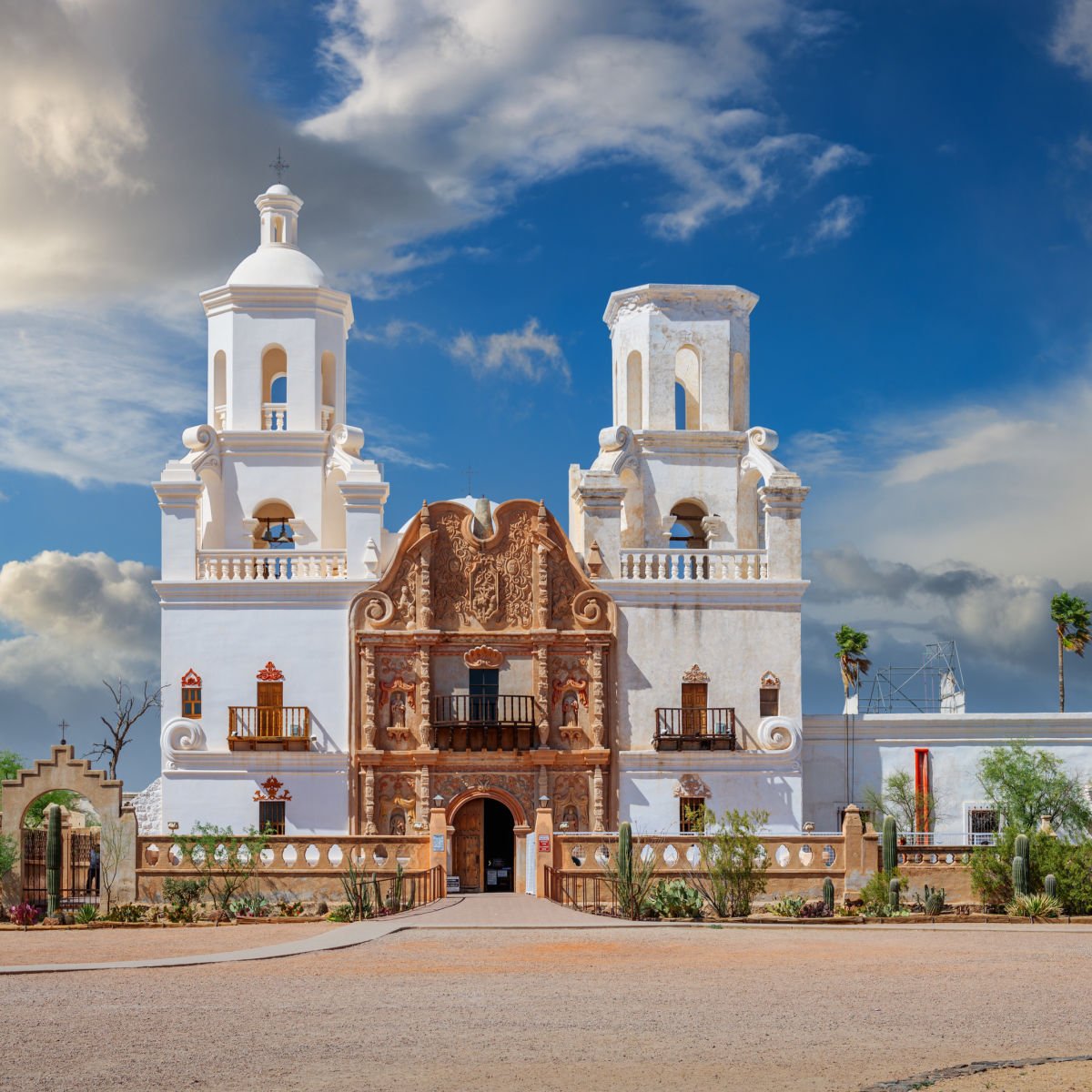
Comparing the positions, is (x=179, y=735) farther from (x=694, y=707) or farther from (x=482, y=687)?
(x=694, y=707)

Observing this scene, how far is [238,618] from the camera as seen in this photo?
43.8 metres

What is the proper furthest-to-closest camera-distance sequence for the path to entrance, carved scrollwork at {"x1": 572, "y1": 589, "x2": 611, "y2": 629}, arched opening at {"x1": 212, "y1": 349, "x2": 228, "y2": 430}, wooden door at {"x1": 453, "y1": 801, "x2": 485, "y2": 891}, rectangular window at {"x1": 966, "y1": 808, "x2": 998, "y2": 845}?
arched opening at {"x1": 212, "y1": 349, "x2": 228, "y2": 430}
rectangular window at {"x1": 966, "y1": 808, "x2": 998, "y2": 845}
carved scrollwork at {"x1": 572, "y1": 589, "x2": 611, "y2": 629}
wooden door at {"x1": 453, "y1": 801, "x2": 485, "y2": 891}
the path to entrance

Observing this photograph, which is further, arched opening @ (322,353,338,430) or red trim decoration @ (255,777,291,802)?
arched opening @ (322,353,338,430)

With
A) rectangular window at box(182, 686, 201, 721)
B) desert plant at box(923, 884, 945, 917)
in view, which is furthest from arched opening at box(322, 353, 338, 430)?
desert plant at box(923, 884, 945, 917)

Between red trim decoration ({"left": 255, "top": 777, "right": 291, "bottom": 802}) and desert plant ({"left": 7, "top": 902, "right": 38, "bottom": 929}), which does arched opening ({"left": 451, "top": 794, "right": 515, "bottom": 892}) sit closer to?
red trim decoration ({"left": 255, "top": 777, "right": 291, "bottom": 802})

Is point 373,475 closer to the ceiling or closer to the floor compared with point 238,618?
closer to the ceiling

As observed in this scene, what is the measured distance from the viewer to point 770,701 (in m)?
44.7

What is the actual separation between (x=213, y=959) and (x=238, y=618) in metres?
20.0

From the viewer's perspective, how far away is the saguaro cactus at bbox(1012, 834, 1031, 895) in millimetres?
33719

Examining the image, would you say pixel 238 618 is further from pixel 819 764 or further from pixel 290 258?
pixel 819 764

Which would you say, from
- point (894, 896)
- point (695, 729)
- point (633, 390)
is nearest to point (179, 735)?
point (695, 729)

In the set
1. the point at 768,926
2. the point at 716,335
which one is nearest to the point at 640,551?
the point at 716,335

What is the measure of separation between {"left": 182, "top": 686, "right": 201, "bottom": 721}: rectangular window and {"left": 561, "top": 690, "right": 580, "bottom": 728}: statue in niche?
29.3 ft

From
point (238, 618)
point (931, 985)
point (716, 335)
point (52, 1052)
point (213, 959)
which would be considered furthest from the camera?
point (716, 335)
